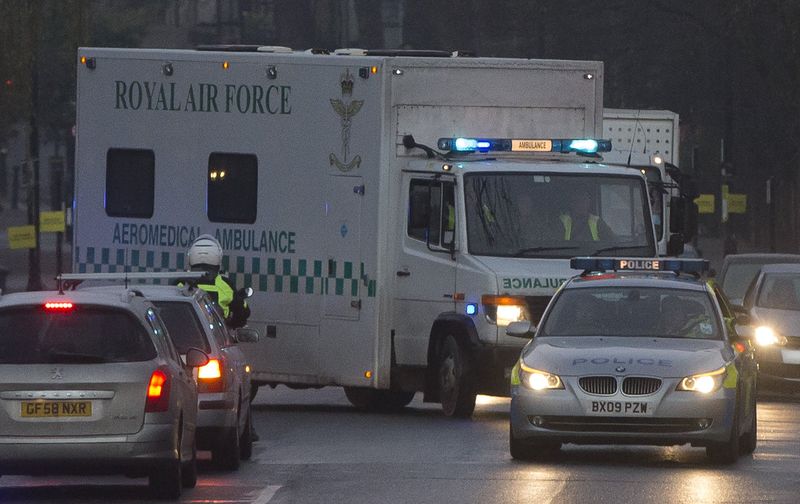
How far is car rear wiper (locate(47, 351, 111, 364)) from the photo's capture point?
505 inches

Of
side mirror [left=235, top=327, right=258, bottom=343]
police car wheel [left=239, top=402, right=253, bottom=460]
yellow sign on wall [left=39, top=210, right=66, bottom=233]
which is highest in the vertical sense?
side mirror [left=235, top=327, right=258, bottom=343]

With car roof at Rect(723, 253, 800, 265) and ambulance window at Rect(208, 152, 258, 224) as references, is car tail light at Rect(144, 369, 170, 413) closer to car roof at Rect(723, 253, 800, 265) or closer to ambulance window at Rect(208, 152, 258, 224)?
ambulance window at Rect(208, 152, 258, 224)

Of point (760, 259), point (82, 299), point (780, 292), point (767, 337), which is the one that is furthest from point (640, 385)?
point (760, 259)

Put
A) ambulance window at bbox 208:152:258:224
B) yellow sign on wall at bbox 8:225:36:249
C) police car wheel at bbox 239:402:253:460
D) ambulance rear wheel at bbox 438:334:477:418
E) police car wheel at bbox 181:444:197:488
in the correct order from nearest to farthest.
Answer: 1. police car wheel at bbox 181:444:197:488
2. police car wheel at bbox 239:402:253:460
3. ambulance rear wheel at bbox 438:334:477:418
4. ambulance window at bbox 208:152:258:224
5. yellow sign on wall at bbox 8:225:36:249

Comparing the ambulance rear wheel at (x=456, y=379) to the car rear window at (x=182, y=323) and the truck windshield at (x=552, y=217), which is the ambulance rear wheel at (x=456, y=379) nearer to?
the truck windshield at (x=552, y=217)

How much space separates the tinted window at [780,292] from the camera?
2605 centimetres

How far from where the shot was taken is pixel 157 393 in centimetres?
1294

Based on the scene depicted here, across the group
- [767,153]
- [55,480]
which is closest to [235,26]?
[767,153]

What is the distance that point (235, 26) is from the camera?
80.4 m

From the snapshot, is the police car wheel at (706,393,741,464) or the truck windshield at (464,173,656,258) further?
the truck windshield at (464,173,656,258)

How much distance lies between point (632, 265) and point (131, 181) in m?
6.53

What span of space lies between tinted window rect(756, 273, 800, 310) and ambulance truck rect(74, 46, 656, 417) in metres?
5.53

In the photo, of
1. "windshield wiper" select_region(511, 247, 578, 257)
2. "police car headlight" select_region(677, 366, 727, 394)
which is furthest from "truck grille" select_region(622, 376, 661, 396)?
"windshield wiper" select_region(511, 247, 578, 257)

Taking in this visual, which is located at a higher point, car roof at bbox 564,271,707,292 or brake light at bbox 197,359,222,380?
car roof at bbox 564,271,707,292
